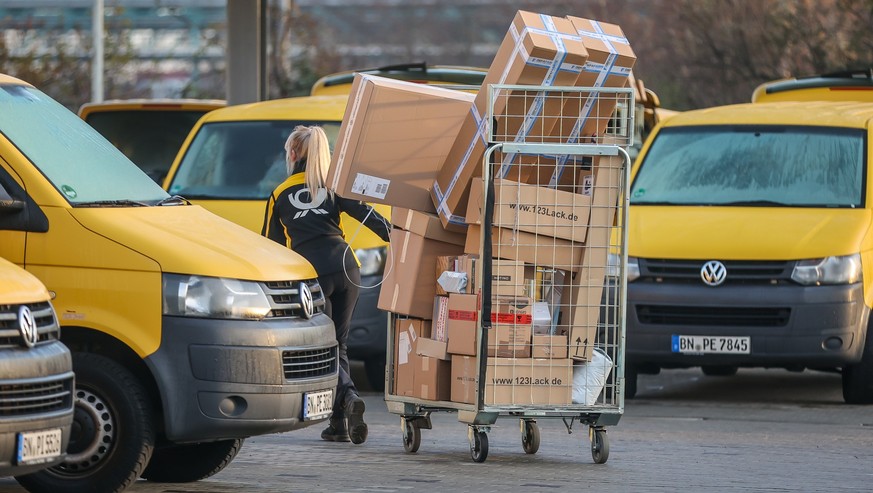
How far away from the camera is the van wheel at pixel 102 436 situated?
7.35 meters

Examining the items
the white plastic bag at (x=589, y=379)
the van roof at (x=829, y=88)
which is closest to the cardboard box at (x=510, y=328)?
the white plastic bag at (x=589, y=379)

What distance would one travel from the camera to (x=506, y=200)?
880 centimetres

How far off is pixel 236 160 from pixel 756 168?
391 cm

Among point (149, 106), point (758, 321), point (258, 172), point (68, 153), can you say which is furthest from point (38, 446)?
point (149, 106)

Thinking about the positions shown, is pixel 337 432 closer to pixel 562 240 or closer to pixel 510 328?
pixel 510 328

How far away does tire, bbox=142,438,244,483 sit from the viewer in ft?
27.6

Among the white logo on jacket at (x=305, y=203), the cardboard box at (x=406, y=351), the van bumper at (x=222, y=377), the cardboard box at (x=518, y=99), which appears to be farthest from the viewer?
the white logo on jacket at (x=305, y=203)

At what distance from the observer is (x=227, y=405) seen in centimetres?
737

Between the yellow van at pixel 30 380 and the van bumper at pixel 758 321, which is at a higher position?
the yellow van at pixel 30 380

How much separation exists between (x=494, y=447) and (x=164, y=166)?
23.1ft

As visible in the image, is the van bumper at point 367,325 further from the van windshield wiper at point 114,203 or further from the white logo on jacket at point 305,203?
the van windshield wiper at point 114,203

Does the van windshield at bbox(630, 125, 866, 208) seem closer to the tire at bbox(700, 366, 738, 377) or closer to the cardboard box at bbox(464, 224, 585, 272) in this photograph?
the tire at bbox(700, 366, 738, 377)

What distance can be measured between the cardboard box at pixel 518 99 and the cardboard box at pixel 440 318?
42cm

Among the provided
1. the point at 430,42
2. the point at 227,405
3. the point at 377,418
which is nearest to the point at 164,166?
the point at 377,418
